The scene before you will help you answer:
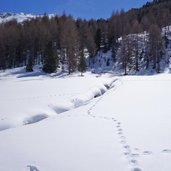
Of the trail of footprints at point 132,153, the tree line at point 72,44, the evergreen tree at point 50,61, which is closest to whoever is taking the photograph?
the trail of footprints at point 132,153

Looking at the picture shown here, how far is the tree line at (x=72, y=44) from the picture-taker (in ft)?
229

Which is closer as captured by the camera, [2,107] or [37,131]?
[37,131]

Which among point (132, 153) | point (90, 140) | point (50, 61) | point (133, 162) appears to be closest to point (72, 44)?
point (50, 61)

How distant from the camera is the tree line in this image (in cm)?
6994

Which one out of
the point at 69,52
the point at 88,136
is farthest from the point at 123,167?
the point at 69,52

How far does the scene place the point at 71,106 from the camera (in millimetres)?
17891

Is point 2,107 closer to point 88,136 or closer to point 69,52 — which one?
point 88,136

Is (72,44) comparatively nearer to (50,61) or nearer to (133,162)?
(50,61)

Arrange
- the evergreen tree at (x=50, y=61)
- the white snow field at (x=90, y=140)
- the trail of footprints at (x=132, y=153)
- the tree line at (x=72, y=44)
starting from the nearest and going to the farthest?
the trail of footprints at (x=132, y=153) → the white snow field at (x=90, y=140) → the evergreen tree at (x=50, y=61) → the tree line at (x=72, y=44)

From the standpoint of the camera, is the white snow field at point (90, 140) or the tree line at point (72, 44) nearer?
the white snow field at point (90, 140)

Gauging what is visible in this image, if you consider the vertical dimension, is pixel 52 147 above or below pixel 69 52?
below

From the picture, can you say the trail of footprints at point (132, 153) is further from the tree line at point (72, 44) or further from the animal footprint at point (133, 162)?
the tree line at point (72, 44)

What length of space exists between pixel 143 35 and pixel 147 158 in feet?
274

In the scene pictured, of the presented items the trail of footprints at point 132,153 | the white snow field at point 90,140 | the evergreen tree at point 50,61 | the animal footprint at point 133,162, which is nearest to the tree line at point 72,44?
the evergreen tree at point 50,61
